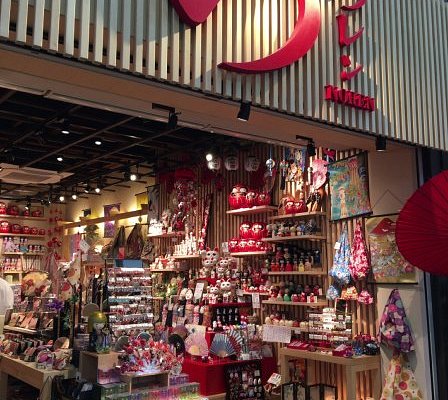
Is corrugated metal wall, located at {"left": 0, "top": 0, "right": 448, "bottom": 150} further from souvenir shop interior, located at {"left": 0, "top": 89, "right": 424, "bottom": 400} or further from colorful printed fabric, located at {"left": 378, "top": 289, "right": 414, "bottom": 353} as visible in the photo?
colorful printed fabric, located at {"left": 378, "top": 289, "right": 414, "bottom": 353}

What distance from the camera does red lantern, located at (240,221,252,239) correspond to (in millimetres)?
6980

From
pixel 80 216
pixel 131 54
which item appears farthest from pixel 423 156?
pixel 80 216

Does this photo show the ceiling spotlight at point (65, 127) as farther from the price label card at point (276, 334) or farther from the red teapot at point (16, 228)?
the red teapot at point (16, 228)

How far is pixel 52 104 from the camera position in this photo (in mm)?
6348

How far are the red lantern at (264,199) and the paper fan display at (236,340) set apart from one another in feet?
5.55

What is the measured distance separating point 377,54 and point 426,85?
710 millimetres

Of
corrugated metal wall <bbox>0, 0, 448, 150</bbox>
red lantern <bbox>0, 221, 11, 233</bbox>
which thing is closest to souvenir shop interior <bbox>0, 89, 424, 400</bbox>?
corrugated metal wall <bbox>0, 0, 448, 150</bbox>

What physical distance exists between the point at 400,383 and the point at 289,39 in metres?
3.29

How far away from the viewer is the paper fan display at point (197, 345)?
21.4 ft

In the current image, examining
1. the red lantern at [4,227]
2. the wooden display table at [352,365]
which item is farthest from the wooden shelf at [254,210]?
the red lantern at [4,227]

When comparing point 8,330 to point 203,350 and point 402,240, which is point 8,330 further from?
point 402,240

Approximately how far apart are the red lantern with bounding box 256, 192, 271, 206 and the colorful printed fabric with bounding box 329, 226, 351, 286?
1330 millimetres

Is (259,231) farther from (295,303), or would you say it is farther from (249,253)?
(295,303)

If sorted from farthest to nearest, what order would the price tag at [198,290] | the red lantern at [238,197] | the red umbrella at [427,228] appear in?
1. the price tag at [198,290]
2. the red lantern at [238,197]
3. the red umbrella at [427,228]
